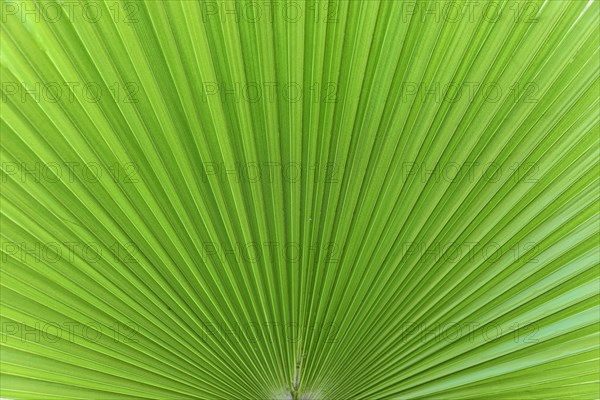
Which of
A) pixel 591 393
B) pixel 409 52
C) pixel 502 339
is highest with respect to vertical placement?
pixel 409 52

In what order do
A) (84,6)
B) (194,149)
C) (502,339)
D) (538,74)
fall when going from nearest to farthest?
(84,6)
(538,74)
(194,149)
(502,339)

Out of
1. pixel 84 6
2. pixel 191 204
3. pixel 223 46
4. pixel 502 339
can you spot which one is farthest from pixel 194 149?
pixel 502 339

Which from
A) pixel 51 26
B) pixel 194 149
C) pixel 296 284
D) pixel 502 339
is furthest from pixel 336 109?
pixel 502 339

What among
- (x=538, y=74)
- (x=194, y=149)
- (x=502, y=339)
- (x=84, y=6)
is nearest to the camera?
(x=84, y=6)

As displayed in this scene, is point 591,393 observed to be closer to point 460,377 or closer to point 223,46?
point 460,377

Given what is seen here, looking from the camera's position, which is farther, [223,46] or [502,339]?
[502,339]

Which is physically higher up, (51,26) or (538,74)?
(51,26)

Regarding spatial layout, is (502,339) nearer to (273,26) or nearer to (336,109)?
(336,109)
